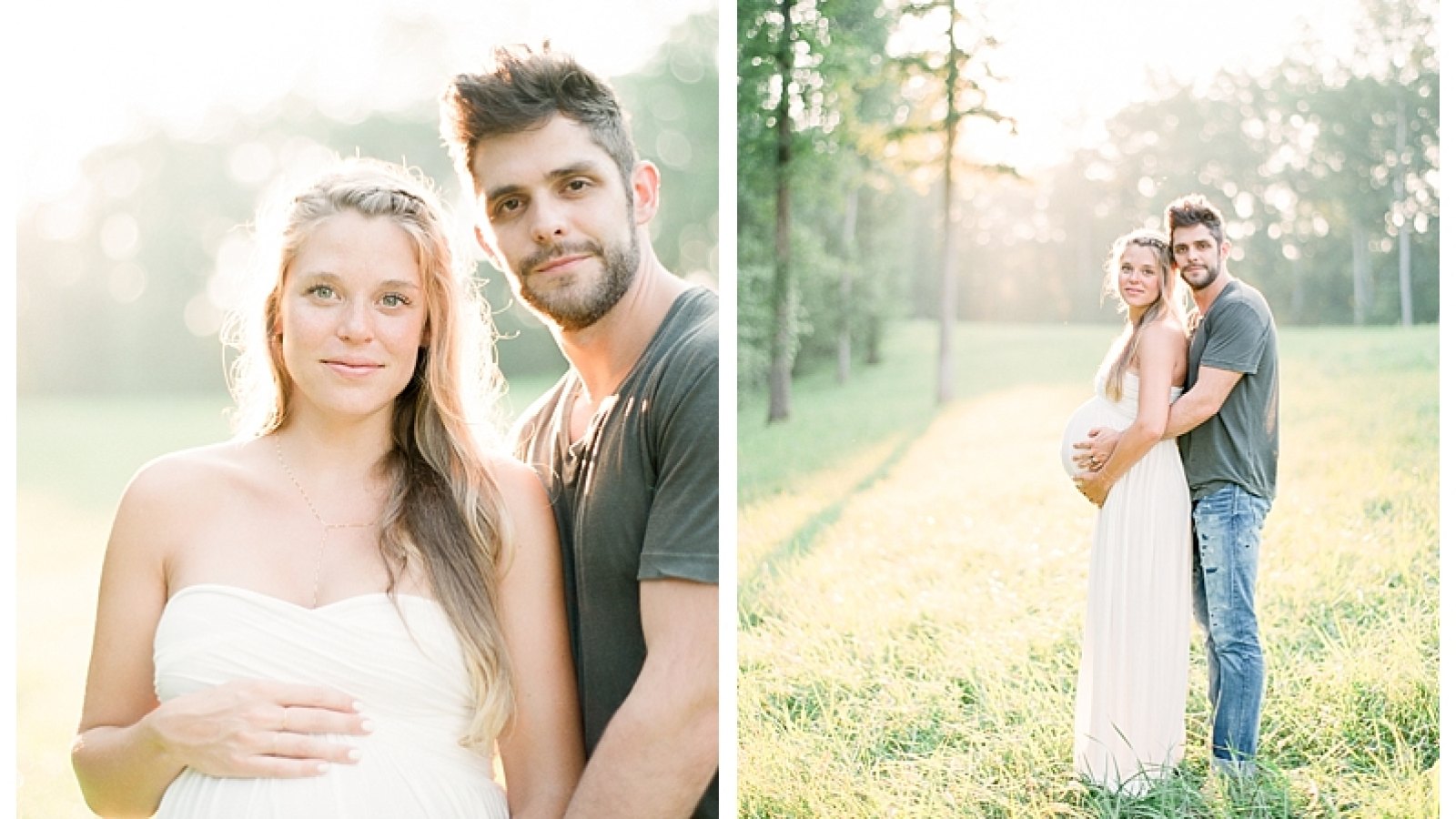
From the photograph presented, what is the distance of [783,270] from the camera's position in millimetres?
3320

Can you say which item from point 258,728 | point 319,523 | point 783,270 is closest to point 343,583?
point 319,523

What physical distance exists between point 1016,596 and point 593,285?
1246 mm

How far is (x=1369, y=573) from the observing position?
2623 mm

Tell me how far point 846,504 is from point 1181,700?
100 cm

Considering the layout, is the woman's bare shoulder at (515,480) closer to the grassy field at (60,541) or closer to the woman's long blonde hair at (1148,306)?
the grassy field at (60,541)

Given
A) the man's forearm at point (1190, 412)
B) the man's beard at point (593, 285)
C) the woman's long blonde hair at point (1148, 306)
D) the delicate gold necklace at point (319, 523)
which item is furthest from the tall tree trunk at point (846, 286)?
the delicate gold necklace at point (319, 523)

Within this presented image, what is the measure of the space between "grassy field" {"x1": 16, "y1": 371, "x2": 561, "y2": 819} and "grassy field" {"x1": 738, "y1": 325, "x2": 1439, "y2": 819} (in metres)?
0.96

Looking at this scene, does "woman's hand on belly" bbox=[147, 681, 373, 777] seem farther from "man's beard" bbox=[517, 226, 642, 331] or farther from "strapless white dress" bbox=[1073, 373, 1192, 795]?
"strapless white dress" bbox=[1073, 373, 1192, 795]

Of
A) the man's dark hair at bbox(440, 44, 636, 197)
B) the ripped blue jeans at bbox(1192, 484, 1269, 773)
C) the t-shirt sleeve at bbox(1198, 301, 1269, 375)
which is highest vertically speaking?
the man's dark hair at bbox(440, 44, 636, 197)

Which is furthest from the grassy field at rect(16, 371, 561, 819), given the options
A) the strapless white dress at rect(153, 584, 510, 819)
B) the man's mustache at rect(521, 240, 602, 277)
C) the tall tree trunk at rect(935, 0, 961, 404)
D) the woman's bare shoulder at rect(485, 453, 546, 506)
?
the tall tree trunk at rect(935, 0, 961, 404)

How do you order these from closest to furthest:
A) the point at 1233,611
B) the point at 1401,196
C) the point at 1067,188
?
the point at 1233,611
the point at 1401,196
the point at 1067,188

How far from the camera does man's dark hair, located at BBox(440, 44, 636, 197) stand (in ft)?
8.07

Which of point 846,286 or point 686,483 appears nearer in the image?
point 686,483

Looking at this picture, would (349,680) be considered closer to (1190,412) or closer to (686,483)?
(686,483)
